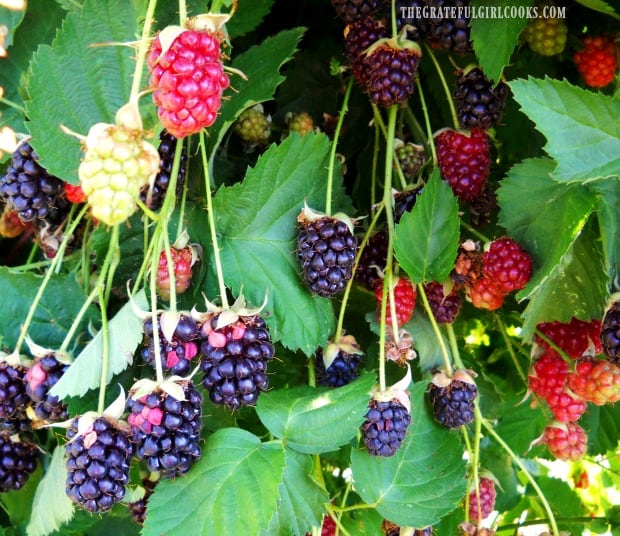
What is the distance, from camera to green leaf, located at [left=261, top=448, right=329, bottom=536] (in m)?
1.08

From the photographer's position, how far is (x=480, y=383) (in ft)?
4.68

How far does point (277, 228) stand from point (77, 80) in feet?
1.22

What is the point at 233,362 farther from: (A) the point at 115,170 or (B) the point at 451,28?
(B) the point at 451,28

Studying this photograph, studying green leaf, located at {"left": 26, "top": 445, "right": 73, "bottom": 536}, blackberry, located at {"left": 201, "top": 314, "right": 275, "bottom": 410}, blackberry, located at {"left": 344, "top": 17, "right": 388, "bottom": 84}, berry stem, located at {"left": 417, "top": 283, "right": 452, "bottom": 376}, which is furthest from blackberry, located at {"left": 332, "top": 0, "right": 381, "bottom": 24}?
green leaf, located at {"left": 26, "top": 445, "right": 73, "bottom": 536}

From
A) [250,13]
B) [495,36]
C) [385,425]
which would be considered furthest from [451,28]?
[385,425]

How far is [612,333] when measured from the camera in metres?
1.03

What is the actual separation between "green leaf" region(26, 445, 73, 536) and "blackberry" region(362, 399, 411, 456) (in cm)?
51

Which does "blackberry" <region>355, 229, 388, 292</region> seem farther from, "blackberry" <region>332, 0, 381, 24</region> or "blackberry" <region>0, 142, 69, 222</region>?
"blackberry" <region>0, 142, 69, 222</region>

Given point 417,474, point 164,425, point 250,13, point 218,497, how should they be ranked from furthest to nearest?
point 250,13
point 417,474
point 218,497
point 164,425

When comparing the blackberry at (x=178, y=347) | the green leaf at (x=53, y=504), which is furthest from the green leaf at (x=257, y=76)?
the green leaf at (x=53, y=504)

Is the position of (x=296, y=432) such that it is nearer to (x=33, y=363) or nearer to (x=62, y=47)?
(x=33, y=363)

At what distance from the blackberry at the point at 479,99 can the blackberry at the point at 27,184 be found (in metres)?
0.66

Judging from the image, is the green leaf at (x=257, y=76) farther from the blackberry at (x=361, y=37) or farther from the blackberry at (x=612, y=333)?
the blackberry at (x=612, y=333)

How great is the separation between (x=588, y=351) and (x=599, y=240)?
0.19 metres
